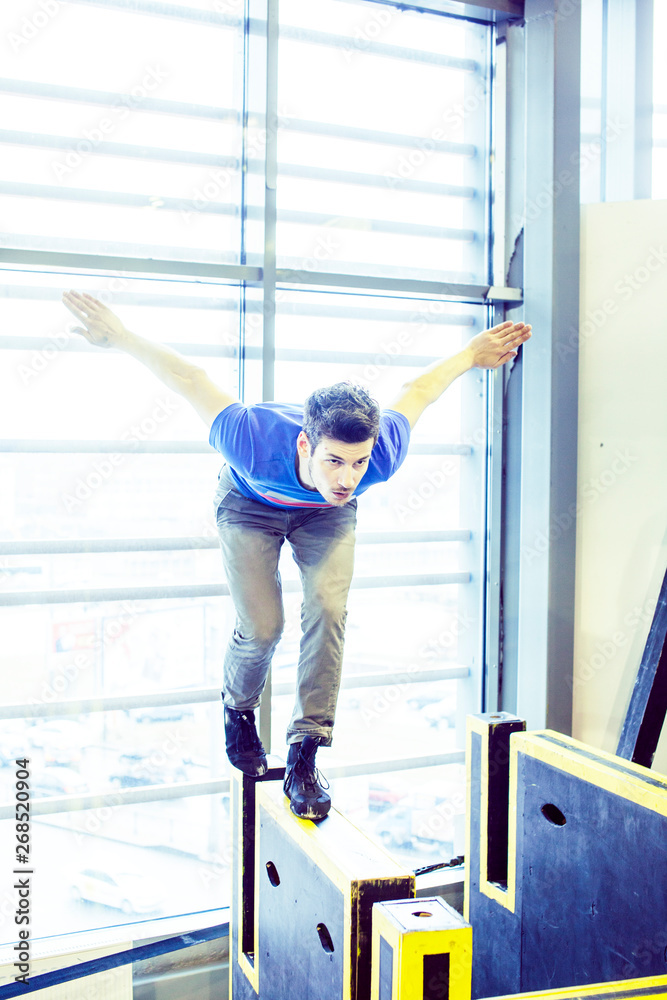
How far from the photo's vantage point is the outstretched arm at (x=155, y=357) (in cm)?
258

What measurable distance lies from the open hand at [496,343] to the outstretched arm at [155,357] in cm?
107

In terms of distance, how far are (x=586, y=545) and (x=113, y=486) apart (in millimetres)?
2339

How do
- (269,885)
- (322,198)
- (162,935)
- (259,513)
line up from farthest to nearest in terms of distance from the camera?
(322,198), (162,935), (259,513), (269,885)

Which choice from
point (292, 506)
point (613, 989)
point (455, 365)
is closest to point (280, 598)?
point (292, 506)

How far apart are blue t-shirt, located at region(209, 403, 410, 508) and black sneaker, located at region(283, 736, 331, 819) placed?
0.84 meters

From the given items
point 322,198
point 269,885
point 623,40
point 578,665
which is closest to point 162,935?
point 269,885

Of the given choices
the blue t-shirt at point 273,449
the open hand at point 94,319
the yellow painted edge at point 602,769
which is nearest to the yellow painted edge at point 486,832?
the yellow painted edge at point 602,769

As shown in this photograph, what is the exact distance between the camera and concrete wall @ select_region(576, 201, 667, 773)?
3.74m

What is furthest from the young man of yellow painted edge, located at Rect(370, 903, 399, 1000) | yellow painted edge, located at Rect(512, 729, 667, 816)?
yellow painted edge, located at Rect(512, 729, 667, 816)

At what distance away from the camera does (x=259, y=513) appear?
2705 mm

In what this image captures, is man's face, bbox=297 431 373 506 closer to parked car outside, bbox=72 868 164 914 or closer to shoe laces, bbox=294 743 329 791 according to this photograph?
shoe laces, bbox=294 743 329 791

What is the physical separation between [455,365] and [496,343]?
24 centimetres

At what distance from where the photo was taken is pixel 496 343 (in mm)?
3084

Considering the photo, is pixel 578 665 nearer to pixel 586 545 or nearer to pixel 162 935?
pixel 586 545
